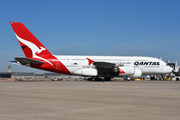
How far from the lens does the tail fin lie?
47.6m

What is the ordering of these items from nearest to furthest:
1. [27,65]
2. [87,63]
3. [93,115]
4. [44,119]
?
[44,119] < [93,115] < [27,65] < [87,63]

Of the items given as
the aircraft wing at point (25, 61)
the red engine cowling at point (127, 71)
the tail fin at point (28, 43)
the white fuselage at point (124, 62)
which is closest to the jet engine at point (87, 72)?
the white fuselage at point (124, 62)

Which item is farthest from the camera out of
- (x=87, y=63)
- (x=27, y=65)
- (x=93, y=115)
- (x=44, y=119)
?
(x=87, y=63)

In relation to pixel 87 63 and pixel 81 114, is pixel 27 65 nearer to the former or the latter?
pixel 87 63

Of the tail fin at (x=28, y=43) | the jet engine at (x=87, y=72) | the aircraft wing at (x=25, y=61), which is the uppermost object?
the tail fin at (x=28, y=43)

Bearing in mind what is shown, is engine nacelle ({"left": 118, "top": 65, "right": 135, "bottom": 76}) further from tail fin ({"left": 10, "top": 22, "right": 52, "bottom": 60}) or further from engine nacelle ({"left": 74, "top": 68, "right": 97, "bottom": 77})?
tail fin ({"left": 10, "top": 22, "right": 52, "bottom": 60})

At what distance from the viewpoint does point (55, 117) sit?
8.65m

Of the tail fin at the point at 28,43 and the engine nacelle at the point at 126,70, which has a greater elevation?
the tail fin at the point at 28,43

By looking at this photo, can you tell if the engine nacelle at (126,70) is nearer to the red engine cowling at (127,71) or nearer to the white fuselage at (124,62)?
the red engine cowling at (127,71)

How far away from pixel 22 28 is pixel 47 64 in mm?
8336

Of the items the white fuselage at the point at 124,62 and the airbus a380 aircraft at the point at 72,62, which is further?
the white fuselage at the point at 124,62

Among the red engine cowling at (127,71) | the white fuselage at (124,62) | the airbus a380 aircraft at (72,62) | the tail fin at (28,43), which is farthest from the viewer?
the white fuselage at (124,62)

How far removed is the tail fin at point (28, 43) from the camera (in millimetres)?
47562

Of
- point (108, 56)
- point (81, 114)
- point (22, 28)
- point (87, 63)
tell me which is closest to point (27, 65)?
point (22, 28)
